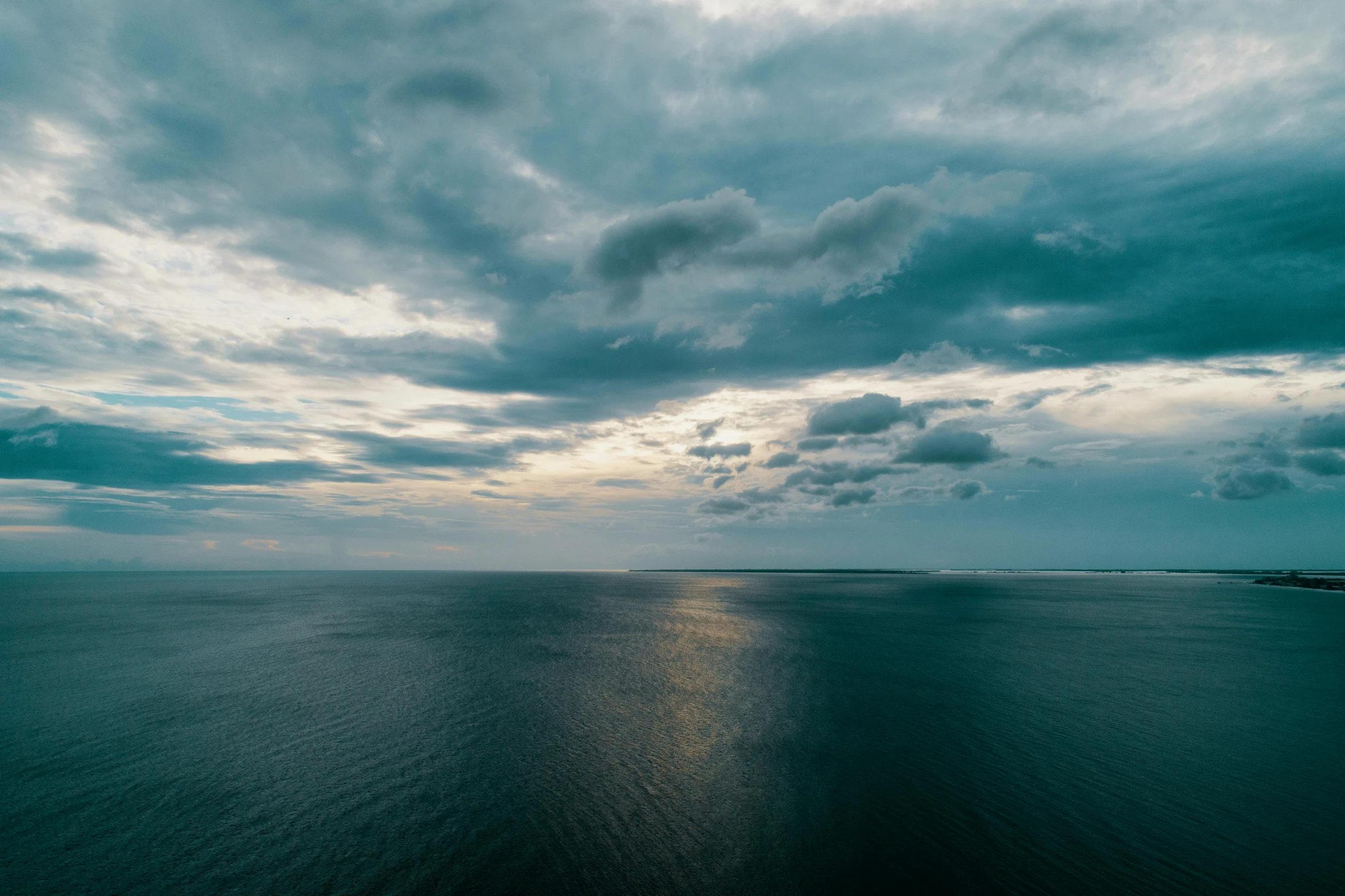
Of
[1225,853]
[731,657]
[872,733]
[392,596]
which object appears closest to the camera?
[1225,853]

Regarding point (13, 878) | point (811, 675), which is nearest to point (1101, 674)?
point (811, 675)

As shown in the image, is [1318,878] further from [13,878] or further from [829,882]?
[13,878]

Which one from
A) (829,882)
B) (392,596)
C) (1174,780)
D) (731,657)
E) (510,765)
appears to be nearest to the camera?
(829,882)

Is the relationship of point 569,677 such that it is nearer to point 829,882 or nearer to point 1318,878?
point 829,882

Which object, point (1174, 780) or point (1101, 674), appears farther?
point (1101, 674)

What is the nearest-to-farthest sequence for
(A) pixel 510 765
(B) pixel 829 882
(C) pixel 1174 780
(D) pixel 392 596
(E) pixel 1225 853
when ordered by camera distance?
(B) pixel 829 882, (E) pixel 1225 853, (C) pixel 1174 780, (A) pixel 510 765, (D) pixel 392 596

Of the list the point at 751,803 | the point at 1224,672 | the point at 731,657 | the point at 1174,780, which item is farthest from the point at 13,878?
the point at 1224,672
